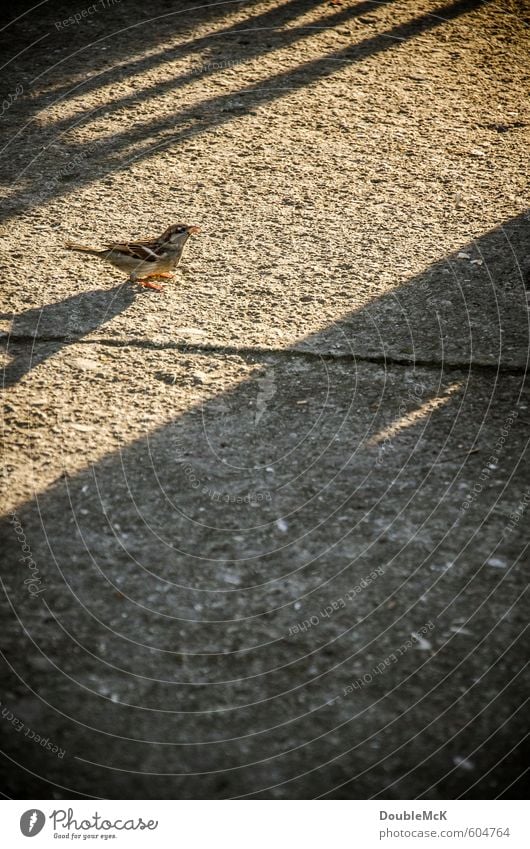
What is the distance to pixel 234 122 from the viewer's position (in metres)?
6.50

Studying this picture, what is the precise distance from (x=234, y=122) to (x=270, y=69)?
957 millimetres

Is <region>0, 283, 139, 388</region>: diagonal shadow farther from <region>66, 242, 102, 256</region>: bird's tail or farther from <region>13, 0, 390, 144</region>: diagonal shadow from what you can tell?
<region>13, 0, 390, 144</region>: diagonal shadow

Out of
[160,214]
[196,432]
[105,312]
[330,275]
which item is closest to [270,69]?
[160,214]

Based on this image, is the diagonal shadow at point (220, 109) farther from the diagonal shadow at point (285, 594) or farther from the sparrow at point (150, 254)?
→ the diagonal shadow at point (285, 594)

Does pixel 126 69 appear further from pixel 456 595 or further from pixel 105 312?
pixel 456 595

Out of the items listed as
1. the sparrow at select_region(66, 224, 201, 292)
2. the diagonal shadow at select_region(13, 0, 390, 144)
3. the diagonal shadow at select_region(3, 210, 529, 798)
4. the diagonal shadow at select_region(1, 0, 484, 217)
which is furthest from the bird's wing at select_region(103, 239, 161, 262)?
the diagonal shadow at select_region(13, 0, 390, 144)

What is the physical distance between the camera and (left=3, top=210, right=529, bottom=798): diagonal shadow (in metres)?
2.87

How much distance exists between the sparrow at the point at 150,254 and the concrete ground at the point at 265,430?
0.46ft

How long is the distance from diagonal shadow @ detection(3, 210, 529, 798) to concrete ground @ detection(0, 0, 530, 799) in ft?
0.04

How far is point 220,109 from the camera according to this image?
21.7 ft

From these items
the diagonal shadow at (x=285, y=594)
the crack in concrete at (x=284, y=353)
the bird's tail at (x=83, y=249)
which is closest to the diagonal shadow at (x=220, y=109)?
the bird's tail at (x=83, y=249)

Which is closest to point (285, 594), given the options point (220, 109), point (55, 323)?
point (55, 323)

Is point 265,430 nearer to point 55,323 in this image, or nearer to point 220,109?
point 55,323

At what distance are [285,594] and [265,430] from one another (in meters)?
0.98
